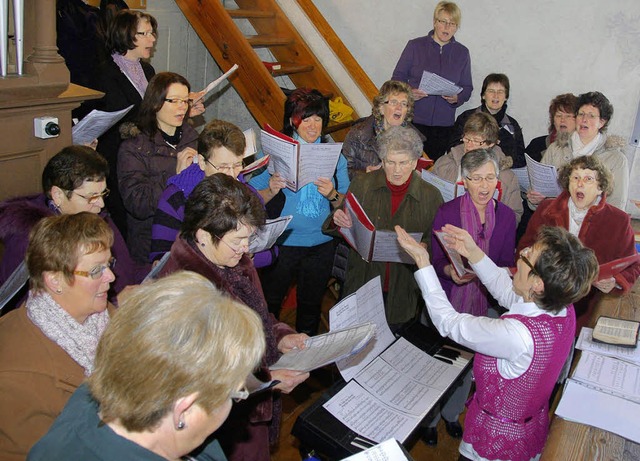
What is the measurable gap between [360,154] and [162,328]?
9.86ft

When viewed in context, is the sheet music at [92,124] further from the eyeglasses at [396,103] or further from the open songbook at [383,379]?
the eyeglasses at [396,103]

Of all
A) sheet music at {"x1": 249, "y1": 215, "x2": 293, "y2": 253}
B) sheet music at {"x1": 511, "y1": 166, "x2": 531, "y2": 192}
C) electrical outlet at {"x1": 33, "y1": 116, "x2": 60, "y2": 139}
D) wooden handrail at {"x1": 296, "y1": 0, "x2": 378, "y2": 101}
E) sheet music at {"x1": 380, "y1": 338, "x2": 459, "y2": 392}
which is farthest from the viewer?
wooden handrail at {"x1": 296, "y1": 0, "x2": 378, "y2": 101}

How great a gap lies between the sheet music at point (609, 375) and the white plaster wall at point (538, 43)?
3.65 m

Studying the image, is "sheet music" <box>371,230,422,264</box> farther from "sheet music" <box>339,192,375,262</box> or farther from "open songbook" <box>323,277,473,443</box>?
"open songbook" <box>323,277,473,443</box>

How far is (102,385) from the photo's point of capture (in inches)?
53.4

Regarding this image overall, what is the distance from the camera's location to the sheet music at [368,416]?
229cm

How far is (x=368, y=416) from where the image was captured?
2369 mm

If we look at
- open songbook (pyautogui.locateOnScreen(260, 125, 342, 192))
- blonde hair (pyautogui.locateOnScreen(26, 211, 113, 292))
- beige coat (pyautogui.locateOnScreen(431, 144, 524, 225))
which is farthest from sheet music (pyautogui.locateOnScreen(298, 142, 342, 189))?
blonde hair (pyautogui.locateOnScreen(26, 211, 113, 292))

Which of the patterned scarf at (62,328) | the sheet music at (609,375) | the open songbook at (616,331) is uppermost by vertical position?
the patterned scarf at (62,328)

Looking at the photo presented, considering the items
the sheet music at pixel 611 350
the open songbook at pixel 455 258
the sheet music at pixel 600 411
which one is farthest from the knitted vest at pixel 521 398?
the open songbook at pixel 455 258

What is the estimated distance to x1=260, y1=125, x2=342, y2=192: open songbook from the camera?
11.3 ft

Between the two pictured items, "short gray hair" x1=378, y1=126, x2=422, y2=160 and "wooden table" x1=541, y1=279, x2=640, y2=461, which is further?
"short gray hair" x1=378, y1=126, x2=422, y2=160

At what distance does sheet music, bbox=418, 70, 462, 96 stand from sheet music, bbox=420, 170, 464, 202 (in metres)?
1.59

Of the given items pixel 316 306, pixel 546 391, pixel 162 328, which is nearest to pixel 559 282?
pixel 546 391
